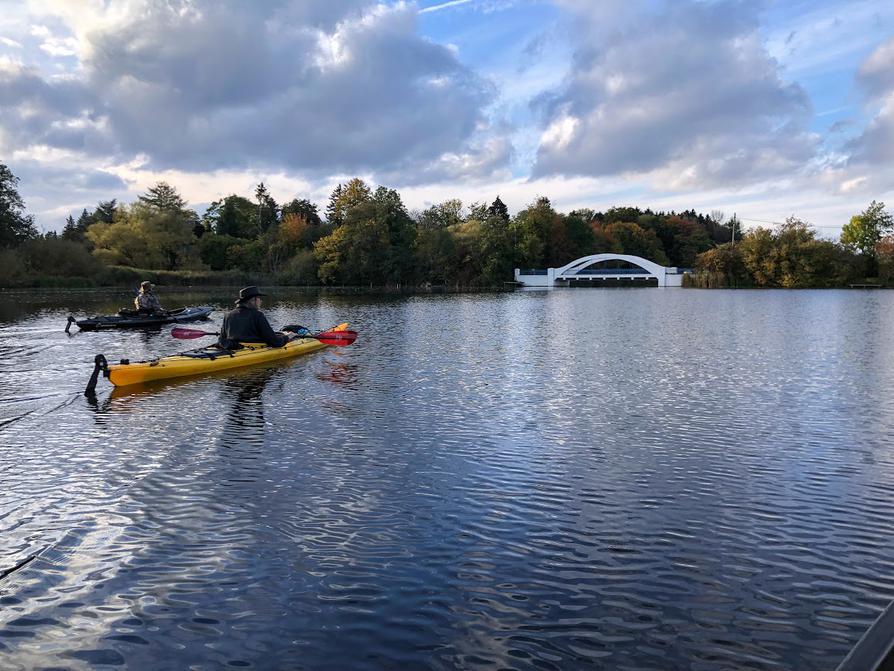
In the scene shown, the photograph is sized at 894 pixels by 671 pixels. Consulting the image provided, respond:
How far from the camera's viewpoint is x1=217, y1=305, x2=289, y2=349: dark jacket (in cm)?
1930

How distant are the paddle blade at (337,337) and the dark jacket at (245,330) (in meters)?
4.33

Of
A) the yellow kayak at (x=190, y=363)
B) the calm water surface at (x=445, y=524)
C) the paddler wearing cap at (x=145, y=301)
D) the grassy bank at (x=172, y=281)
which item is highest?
the grassy bank at (x=172, y=281)

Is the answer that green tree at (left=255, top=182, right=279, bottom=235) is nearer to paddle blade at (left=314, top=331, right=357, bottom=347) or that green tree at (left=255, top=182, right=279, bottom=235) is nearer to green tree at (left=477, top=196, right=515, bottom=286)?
green tree at (left=477, top=196, right=515, bottom=286)

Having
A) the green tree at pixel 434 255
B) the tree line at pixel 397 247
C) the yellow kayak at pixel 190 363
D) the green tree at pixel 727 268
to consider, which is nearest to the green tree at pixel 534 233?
the tree line at pixel 397 247

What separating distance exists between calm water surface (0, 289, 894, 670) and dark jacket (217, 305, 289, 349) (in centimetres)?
276

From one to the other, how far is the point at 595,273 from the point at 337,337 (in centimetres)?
9476

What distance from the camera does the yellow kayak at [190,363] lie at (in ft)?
52.0

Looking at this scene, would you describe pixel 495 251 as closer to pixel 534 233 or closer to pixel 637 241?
pixel 534 233

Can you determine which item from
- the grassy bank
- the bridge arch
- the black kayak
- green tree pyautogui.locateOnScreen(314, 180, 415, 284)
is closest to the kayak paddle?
the black kayak

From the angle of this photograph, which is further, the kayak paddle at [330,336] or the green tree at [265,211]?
A: the green tree at [265,211]

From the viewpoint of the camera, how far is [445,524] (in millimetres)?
7754

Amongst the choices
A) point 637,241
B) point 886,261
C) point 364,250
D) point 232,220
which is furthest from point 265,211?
point 886,261

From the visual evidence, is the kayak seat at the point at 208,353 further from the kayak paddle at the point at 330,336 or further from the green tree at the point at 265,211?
the green tree at the point at 265,211

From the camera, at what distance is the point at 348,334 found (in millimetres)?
24766
